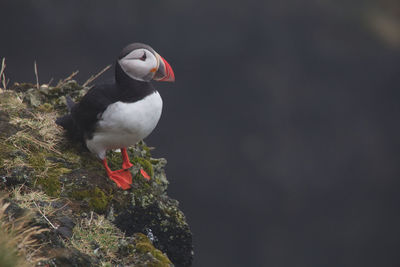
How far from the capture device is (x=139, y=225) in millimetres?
4566

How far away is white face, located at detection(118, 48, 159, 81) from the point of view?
4.62m

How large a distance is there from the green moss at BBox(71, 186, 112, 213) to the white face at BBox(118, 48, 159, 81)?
1.00 m

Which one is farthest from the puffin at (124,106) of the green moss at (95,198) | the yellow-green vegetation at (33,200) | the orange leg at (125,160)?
the yellow-green vegetation at (33,200)

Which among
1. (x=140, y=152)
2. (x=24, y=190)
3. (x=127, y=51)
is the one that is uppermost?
(x=127, y=51)

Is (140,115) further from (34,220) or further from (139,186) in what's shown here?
(34,220)

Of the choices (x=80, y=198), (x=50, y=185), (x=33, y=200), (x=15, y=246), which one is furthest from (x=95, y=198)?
(x=15, y=246)

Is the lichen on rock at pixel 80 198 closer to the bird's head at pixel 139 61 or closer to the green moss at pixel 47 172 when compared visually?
the green moss at pixel 47 172

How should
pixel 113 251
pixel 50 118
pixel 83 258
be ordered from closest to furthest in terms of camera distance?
pixel 83 258 → pixel 113 251 → pixel 50 118

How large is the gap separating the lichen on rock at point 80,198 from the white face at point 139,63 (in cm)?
88

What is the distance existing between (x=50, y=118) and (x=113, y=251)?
184 centimetres

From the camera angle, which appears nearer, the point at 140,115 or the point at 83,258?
the point at 83,258

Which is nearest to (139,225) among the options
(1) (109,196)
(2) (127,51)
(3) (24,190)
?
(1) (109,196)

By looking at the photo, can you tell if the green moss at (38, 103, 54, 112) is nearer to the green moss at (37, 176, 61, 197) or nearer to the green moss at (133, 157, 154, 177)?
the green moss at (133, 157, 154, 177)

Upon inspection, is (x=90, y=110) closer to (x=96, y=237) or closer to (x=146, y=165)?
(x=146, y=165)
